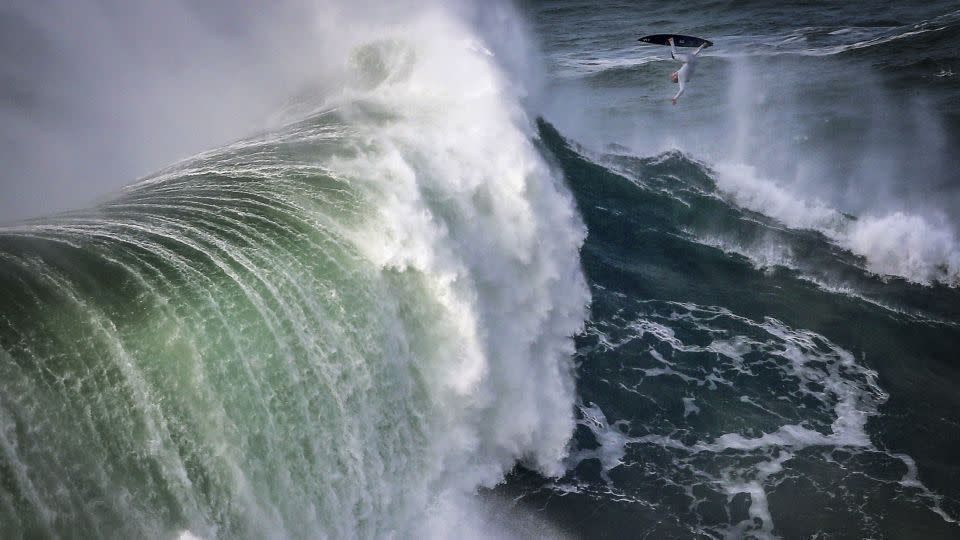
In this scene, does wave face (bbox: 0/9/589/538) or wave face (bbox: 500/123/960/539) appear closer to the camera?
wave face (bbox: 0/9/589/538)

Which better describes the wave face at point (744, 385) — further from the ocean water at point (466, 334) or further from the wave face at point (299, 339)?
the wave face at point (299, 339)

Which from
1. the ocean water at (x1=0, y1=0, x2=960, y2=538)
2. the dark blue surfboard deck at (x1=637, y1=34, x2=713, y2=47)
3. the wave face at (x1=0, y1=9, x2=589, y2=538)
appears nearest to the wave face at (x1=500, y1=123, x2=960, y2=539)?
the ocean water at (x1=0, y1=0, x2=960, y2=538)

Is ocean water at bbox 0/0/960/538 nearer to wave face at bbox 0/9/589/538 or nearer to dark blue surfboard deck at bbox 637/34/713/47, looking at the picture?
wave face at bbox 0/9/589/538

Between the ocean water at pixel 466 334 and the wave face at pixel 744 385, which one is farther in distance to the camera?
the wave face at pixel 744 385

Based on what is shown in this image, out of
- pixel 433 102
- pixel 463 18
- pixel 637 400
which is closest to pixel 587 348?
pixel 637 400

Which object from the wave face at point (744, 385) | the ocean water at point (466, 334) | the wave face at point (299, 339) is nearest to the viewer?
the wave face at point (299, 339)

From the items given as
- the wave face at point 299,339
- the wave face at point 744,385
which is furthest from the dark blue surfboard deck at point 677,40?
the wave face at point 299,339

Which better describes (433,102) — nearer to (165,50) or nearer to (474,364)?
(474,364)

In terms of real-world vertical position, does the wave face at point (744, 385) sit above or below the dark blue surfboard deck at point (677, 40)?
below
